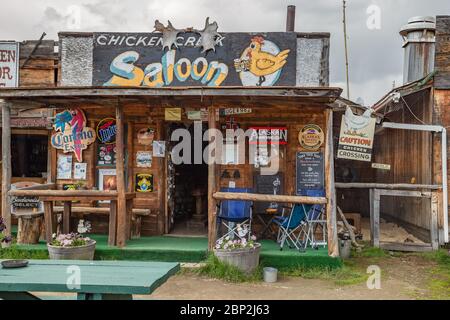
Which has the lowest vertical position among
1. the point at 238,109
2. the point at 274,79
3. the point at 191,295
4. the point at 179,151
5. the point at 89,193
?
the point at 191,295

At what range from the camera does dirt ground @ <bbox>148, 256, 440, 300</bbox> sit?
7.07m

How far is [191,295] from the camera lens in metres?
7.11

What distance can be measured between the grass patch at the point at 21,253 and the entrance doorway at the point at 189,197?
8.87 feet

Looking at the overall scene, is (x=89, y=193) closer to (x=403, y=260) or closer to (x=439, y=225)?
(x=403, y=260)

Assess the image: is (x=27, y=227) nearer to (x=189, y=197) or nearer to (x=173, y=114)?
(x=173, y=114)

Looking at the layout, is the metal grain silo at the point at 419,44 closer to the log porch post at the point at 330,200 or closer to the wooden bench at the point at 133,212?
the log porch post at the point at 330,200

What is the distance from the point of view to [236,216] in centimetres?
897

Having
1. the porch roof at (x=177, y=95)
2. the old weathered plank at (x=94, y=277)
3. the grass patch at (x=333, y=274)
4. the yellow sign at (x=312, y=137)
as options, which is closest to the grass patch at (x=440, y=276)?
the grass patch at (x=333, y=274)

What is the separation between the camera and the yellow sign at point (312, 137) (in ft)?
32.5

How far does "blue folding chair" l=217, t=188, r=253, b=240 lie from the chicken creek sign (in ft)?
7.59

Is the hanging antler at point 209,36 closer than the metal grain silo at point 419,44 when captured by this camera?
Yes

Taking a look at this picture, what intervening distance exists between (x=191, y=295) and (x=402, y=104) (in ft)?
24.7
